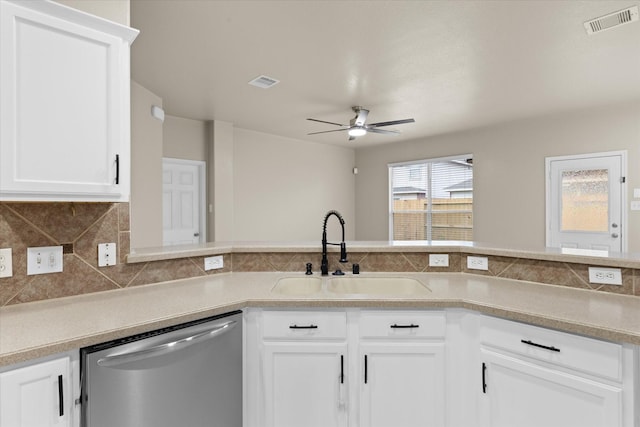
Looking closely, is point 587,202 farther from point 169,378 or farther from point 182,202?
point 182,202

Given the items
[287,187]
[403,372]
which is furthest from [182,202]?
[403,372]

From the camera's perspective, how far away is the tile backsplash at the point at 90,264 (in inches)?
59.4

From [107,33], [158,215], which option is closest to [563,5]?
[107,33]

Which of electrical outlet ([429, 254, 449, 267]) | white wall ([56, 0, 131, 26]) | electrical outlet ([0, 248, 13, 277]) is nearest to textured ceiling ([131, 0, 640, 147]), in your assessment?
white wall ([56, 0, 131, 26])

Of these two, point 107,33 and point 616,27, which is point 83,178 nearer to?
point 107,33

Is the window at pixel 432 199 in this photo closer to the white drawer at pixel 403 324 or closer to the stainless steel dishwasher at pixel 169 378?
the white drawer at pixel 403 324

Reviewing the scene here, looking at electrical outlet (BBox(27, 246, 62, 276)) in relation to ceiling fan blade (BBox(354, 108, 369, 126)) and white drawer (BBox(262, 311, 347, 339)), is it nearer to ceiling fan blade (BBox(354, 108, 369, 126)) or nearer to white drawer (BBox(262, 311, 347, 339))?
white drawer (BBox(262, 311, 347, 339))

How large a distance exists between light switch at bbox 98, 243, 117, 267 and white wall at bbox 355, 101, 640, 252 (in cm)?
430

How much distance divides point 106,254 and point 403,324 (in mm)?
1523

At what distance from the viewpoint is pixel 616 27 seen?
2576 millimetres

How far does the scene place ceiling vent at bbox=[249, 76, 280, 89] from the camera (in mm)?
3613

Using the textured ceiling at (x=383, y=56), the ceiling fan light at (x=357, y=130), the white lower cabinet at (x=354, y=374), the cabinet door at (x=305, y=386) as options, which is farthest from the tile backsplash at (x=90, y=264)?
the ceiling fan light at (x=357, y=130)

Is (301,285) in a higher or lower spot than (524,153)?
lower

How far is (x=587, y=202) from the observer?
4902 millimetres
